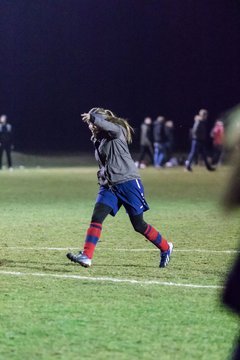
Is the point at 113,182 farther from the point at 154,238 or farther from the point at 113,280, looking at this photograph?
the point at 113,280

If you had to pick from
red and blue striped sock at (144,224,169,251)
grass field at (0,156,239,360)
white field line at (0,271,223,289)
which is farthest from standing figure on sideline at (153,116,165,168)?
white field line at (0,271,223,289)

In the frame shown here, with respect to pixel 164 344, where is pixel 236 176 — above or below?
above

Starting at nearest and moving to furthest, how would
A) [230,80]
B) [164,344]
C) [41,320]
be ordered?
[164,344], [41,320], [230,80]

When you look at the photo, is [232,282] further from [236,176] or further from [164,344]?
[164,344]

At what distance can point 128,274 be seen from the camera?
9945 millimetres

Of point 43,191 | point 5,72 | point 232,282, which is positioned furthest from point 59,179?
point 232,282

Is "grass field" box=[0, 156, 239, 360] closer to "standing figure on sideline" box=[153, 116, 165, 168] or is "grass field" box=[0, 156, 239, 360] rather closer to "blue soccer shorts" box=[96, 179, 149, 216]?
"blue soccer shorts" box=[96, 179, 149, 216]

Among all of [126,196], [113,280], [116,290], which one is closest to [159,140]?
[126,196]

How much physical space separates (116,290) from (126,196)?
5.55ft

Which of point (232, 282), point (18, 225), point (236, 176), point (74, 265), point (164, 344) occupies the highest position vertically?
point (236, 176)

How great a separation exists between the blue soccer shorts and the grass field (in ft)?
2.48

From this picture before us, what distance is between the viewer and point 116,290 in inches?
349

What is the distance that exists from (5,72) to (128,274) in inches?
1705

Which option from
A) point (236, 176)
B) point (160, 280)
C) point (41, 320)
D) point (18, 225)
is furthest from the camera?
point (18, 225)
